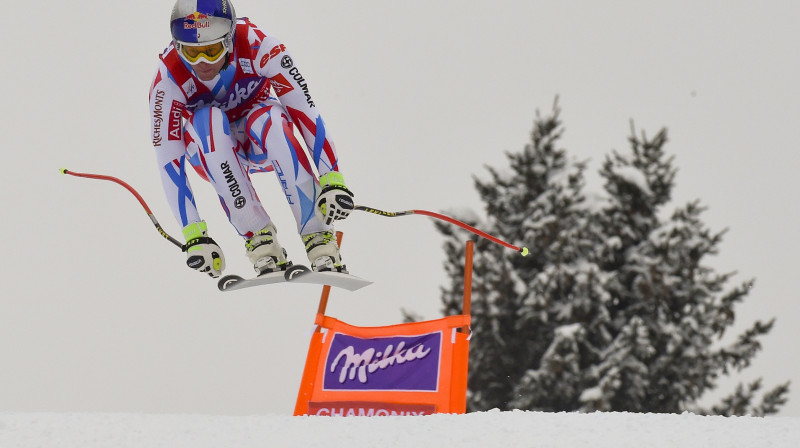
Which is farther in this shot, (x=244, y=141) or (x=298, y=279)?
(x=244, y=141)

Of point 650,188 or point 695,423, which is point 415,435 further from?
point 650,188

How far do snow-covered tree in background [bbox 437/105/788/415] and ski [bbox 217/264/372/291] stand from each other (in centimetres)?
1094

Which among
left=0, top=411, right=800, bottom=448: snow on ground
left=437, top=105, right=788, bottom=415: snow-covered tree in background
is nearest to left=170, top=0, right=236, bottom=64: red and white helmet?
left=0, top=411, right=800, bottom=448: snow on ground

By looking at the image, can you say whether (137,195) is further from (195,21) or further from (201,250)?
(195,21)

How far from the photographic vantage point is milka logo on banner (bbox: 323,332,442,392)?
793 centimetres

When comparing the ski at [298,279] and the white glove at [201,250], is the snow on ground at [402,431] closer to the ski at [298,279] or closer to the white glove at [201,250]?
the ski at [298,279]

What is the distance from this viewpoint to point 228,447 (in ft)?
17.1

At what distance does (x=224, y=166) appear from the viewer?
5.93 m

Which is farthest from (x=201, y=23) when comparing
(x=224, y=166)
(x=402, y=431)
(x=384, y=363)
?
(x=384, y=363)

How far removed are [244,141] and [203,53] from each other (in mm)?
653

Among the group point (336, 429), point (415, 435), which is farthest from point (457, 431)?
point (336, 429)

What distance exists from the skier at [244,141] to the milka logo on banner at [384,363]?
2092mm

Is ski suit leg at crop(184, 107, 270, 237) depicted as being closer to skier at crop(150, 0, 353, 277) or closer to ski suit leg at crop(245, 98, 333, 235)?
skier at crop(150, 0, 353, 277)

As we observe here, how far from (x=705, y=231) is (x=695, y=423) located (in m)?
13.3
